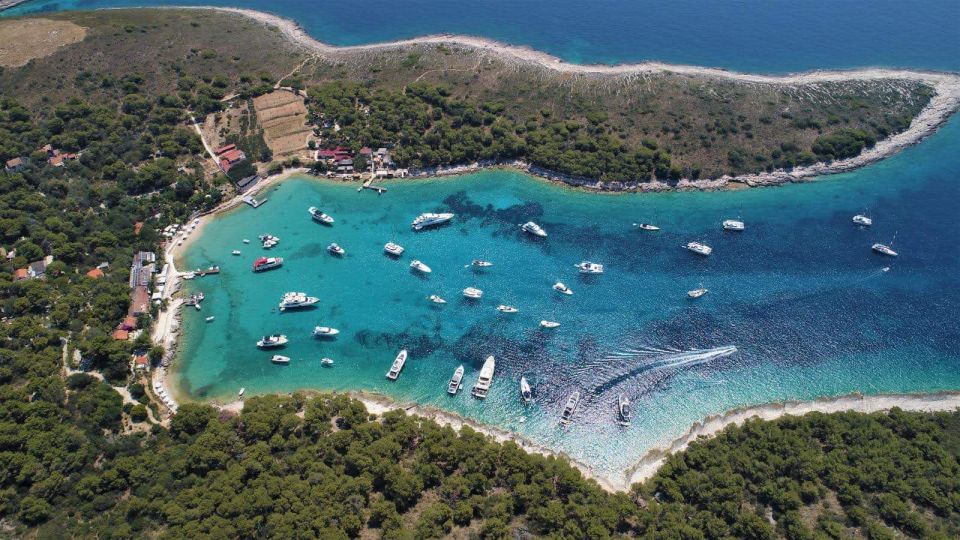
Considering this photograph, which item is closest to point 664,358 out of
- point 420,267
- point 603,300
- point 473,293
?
point 603,300

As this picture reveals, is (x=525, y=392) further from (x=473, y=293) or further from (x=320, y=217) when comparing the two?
(x=320, y=217)

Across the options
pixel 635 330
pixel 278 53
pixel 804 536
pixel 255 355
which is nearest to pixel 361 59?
pixel 278 53

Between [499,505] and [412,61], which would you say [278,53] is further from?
[499,505]

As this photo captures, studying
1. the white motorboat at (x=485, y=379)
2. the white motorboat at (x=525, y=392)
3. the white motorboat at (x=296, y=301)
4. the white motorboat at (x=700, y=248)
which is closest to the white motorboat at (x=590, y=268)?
the white motorboat at (x=700, y=248)

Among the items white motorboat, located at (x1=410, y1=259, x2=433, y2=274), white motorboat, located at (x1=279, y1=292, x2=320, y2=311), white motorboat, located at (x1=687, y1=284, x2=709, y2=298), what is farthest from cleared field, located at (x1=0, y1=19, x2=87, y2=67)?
white motorboat, located at (x1=687, y1=284, x2=709, y2=298)

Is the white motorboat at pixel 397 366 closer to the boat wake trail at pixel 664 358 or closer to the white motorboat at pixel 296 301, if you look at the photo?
the white motorboat at pixel 296 301

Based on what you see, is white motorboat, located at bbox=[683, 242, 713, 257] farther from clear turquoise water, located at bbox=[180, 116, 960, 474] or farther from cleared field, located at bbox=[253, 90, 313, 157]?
cleared field, located at bbox=[253, 90, 313, 157]
